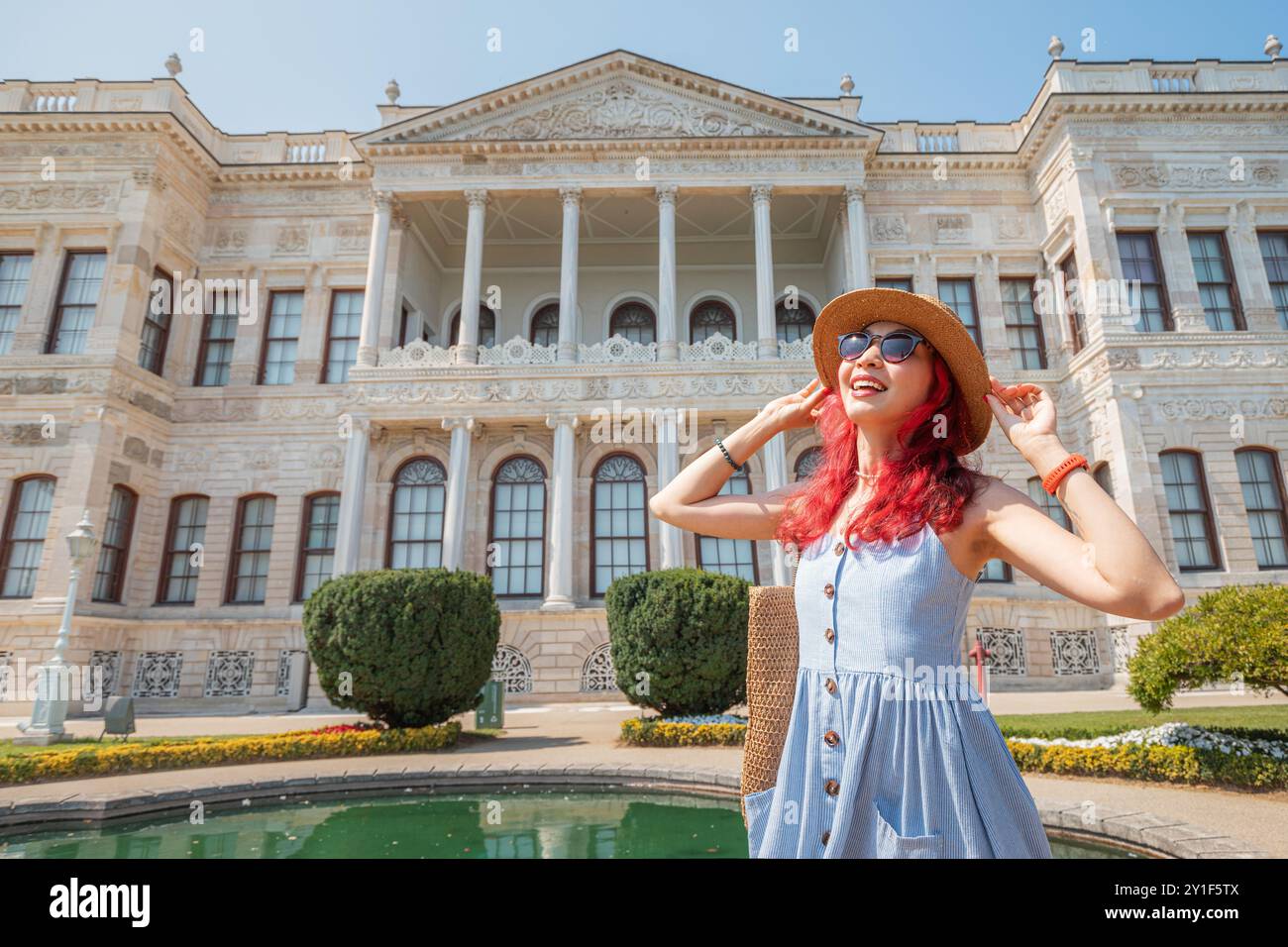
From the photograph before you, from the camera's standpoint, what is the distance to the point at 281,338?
1994 centimetres

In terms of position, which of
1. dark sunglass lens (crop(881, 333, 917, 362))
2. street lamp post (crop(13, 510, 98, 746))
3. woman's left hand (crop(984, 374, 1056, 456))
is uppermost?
dark sunglass lens (crop(881, 333, 917, 362))

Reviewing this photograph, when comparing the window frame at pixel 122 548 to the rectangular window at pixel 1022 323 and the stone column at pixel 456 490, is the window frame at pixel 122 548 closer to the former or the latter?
the stone column at pixel 456 490

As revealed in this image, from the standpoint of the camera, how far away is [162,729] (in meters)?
12.4

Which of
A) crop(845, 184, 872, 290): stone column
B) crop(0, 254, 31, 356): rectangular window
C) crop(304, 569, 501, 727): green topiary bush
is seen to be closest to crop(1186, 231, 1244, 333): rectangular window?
crop(845, 184, 872, 290): stone column

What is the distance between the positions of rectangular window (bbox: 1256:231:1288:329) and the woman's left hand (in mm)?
21104

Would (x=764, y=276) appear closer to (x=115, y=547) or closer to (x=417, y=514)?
(x=417, y=514)

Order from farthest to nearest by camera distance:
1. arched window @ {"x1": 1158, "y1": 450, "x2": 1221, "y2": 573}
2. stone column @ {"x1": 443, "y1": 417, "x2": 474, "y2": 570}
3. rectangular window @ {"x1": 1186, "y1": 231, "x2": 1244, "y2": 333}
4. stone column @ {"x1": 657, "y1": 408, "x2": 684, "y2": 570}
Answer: rectangular window @ {"x1": 1186, "y1": 231, "x2": 1244, "y2": 333}
stone column @ {"x1": 443, "y1": 417, "x2": 474, "y2": 570}
stone column @ {"x1": 657, "y1": 408, "x2": 684, "y2": 570}
arched window @ {"x1": 1158, "y1": 450, "x2": 1221, "y2": 573}

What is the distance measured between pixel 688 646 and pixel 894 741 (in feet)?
27.5

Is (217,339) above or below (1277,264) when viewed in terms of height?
below

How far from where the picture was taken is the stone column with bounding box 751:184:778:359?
17.9m

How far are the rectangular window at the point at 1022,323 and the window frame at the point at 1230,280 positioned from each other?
3.43 meters

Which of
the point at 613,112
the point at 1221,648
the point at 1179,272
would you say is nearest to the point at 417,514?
the point at 613,112

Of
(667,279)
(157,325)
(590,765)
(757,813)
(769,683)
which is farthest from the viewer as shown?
(157,325)

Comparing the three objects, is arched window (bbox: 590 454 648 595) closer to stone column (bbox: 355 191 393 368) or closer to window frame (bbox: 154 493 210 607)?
stone column (bbox: 355 191 393 368)
